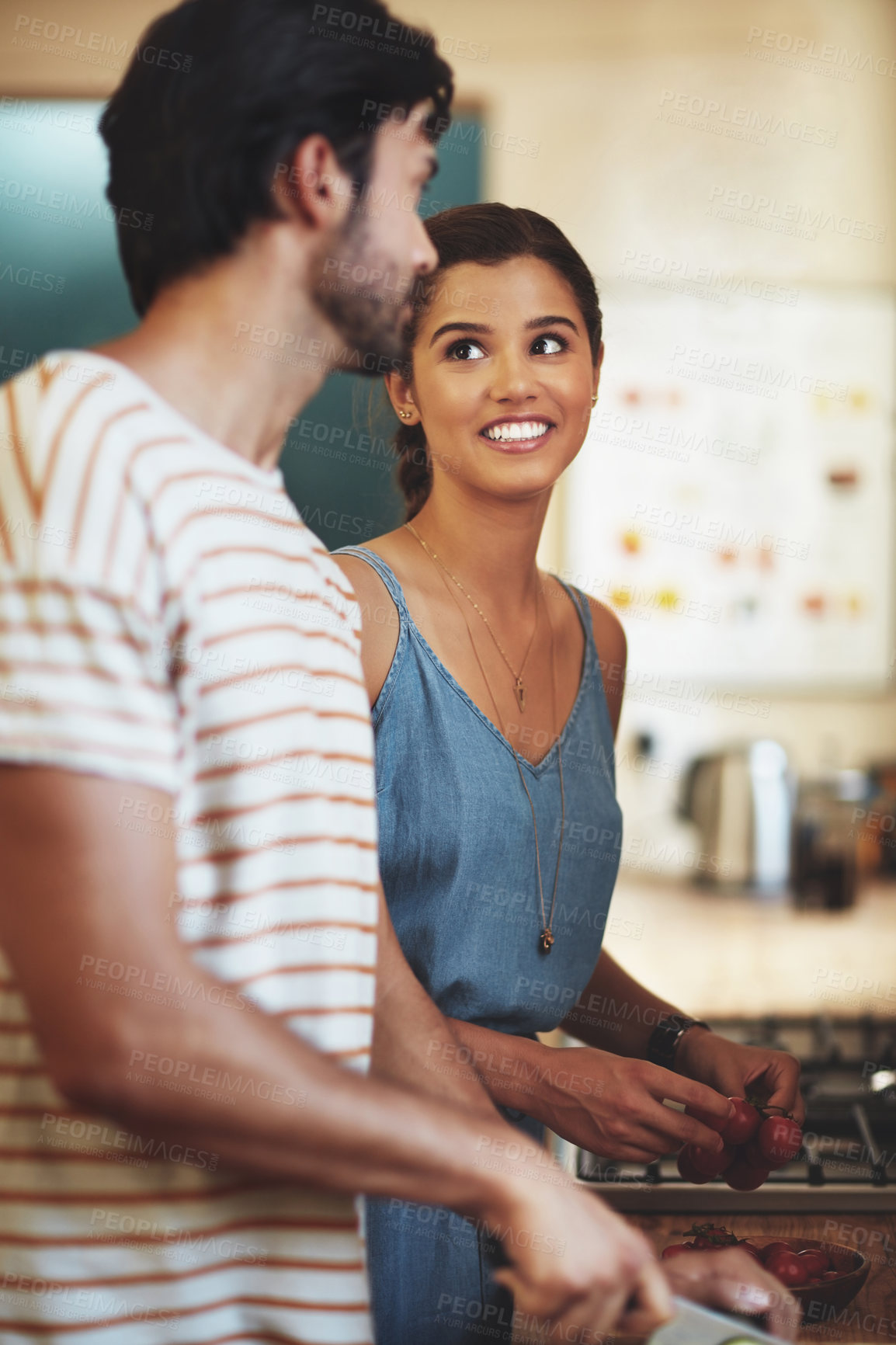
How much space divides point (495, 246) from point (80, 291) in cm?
82

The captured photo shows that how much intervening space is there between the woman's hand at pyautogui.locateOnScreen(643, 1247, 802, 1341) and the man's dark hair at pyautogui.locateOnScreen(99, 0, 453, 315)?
0.60 m

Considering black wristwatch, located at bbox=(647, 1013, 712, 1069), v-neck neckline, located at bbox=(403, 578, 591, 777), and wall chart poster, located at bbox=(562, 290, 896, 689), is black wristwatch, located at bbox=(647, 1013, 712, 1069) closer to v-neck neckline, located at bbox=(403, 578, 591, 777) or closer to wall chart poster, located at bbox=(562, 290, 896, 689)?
v-neck neckline, located at bbox=(403, 578, 591, 777)

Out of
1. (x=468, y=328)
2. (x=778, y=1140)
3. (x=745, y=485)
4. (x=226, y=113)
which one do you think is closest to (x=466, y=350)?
(x=468, y=328)

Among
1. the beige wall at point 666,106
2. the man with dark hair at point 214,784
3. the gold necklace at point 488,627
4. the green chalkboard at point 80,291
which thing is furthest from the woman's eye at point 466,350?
the beige wall at point 666,106

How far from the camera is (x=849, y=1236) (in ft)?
3.26

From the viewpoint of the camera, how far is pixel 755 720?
9.62 feet

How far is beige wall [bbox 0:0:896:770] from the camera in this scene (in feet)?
8.98

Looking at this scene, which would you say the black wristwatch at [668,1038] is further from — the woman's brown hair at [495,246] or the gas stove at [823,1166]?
the woman's brown hair at [495,246]

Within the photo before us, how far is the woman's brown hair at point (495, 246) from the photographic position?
1.02m

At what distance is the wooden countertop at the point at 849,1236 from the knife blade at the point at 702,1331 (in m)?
0.28

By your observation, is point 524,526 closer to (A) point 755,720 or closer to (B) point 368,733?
(B) point 368,733

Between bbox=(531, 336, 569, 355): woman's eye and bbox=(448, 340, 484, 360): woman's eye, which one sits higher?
bbox=(531, 336, 569, 355): woman's eye

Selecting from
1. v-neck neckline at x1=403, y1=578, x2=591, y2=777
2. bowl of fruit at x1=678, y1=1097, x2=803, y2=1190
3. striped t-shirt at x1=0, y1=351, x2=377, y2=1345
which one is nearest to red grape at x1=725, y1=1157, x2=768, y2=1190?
bowl of fruit at x1=678, y1=1097, x2=803, y2=1190

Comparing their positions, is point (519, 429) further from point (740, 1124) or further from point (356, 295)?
point (740, 1124)
